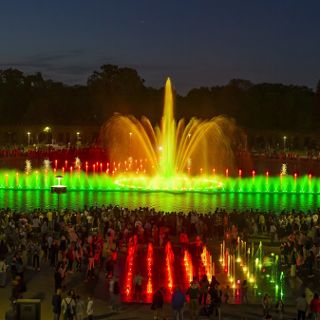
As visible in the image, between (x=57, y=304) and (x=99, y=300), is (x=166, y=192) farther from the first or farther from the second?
(x=57, y=304)

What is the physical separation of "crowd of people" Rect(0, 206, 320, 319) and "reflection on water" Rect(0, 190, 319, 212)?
5.72 m

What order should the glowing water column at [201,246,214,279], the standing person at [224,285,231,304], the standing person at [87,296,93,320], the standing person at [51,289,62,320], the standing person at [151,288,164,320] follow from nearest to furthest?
the standing person at [87,296,93,320] → the standing person at [51,289,62,320] → the standing person at [151,288,164,320] → the standing person at [224,285,231,304] → the glowing water column at [201,246,214,279]

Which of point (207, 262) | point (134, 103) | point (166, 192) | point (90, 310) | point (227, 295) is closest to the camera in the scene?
point (90, 310)

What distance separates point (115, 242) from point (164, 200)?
11.7 m

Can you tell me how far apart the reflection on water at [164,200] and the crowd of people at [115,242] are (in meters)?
5.72

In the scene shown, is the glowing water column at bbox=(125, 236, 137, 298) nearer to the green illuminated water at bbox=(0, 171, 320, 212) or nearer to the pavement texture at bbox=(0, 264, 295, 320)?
the pavement texture at bbox=(0, 264, 295, 320)

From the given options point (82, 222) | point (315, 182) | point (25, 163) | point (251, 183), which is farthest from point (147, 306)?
point (25, 163)

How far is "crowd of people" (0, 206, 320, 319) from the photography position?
14727 mm

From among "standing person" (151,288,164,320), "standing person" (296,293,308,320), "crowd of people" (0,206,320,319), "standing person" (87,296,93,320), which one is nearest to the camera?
"standing person" (87,296,93,320)

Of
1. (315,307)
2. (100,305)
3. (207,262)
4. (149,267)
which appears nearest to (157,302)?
(100,305)

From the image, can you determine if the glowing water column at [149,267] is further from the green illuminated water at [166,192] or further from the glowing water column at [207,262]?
the green illuminated water at [166,192]

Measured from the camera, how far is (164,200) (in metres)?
32.5

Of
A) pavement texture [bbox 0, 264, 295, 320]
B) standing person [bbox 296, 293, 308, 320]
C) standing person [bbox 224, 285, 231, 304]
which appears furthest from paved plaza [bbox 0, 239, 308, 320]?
standing person [bbox 296, 293, 308, 320]

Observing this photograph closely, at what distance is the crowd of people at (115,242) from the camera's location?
1473cm
